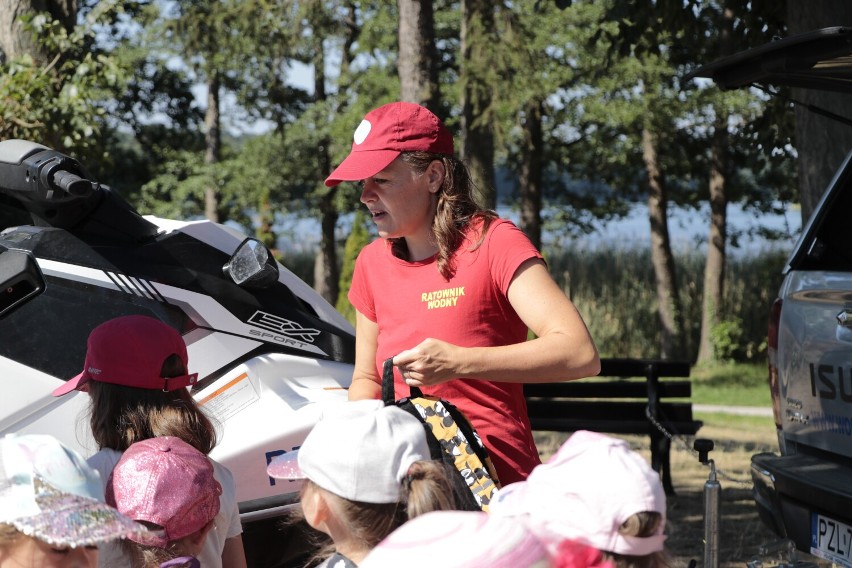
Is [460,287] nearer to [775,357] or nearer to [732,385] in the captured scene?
[775,357]

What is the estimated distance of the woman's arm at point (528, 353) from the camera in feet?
7.89

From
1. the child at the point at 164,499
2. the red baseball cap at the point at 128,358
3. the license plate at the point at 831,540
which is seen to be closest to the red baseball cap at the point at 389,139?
the red baseball cap at the point at 128,358

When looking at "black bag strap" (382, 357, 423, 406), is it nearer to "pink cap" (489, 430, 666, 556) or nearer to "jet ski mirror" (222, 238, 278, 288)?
"pink cap" (489, 430, 666, 556)

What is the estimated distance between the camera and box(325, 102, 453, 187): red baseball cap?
8.70ft

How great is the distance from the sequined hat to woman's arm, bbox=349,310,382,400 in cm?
103

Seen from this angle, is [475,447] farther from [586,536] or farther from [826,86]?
[826,86]

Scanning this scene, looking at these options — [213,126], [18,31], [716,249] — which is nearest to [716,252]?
[716,249]

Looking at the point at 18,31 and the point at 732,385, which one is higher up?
the point at 18,31

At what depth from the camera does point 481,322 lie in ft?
8.57

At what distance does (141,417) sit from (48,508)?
941 millimetres

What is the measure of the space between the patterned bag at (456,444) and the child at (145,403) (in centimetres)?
58

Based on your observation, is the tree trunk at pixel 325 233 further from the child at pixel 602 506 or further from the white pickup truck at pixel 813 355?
the child at pixel 602 506

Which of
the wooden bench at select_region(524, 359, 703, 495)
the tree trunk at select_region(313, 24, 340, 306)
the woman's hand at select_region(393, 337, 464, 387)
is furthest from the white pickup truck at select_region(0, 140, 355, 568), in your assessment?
the tree trunk at select_region(313, 24, 340, 306)

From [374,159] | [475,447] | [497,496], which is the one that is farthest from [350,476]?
[374,159]
